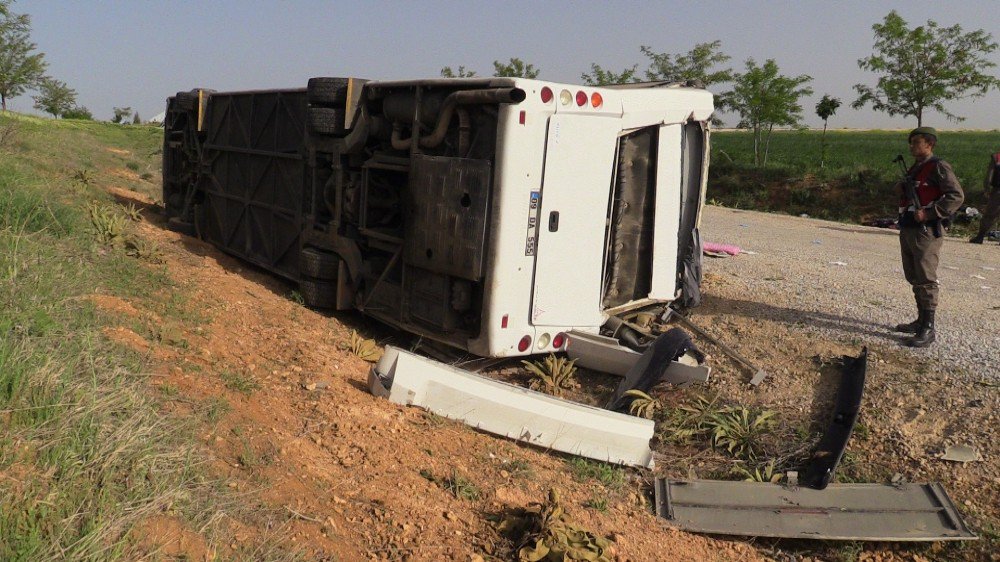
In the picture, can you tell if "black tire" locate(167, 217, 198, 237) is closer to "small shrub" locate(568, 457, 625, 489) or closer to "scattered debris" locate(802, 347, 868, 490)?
"small shrub" locate(568, 457, 625, 489)

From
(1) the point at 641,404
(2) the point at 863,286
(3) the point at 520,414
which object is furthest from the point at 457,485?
(2) the point at 863,286

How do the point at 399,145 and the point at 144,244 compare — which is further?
the point at 144,244

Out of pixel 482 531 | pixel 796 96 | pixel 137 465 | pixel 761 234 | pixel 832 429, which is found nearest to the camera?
pixel 137 465

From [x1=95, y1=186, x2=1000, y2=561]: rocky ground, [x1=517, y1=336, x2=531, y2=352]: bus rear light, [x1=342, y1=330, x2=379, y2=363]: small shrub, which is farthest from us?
[x1=342, y1=330, x2=379, y2=363]: small shrub

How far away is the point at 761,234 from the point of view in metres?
14.8

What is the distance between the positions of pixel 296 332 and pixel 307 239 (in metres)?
1.61

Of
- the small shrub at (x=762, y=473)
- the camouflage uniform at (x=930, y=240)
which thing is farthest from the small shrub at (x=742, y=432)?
the camouflage uniform at (x=930, y=240)

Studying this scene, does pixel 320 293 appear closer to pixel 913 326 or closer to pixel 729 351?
pixel 729 351

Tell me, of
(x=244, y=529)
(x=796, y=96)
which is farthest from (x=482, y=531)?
(x=796, y=96)

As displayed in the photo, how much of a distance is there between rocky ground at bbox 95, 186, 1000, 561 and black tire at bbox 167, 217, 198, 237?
10.4ft

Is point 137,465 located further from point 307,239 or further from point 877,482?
point 307,239

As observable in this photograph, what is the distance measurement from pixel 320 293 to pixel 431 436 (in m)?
2.96

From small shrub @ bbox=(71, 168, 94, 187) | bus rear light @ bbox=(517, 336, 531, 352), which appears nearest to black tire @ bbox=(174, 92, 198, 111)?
small shrub @ bbox=(71, 168, 94, 187)

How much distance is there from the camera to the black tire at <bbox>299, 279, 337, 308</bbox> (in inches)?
281
